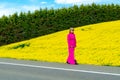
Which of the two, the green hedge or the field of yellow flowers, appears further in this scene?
the green hedge

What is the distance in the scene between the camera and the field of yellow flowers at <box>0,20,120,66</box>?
25203 mm

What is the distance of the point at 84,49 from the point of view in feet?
100.0

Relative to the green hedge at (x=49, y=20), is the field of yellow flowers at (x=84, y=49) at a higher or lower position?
lower

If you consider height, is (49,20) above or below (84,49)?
above

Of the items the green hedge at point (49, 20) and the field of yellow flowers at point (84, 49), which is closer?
the field of yellow flowers at point (84, 49)

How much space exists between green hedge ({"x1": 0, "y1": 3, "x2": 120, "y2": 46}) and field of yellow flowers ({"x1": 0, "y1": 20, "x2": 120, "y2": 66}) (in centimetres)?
658

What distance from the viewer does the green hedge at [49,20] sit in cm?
4853

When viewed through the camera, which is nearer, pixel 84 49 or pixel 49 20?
pixel 84 49

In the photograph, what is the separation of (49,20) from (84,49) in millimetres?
20674

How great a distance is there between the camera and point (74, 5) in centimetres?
5438

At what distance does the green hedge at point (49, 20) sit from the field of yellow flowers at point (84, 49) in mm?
6580

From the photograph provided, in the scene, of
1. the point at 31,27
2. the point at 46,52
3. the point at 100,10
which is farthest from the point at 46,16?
the point at 46,52

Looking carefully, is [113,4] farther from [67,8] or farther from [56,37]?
[56,37]

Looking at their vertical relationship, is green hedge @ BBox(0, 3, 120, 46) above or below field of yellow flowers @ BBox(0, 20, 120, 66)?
above
